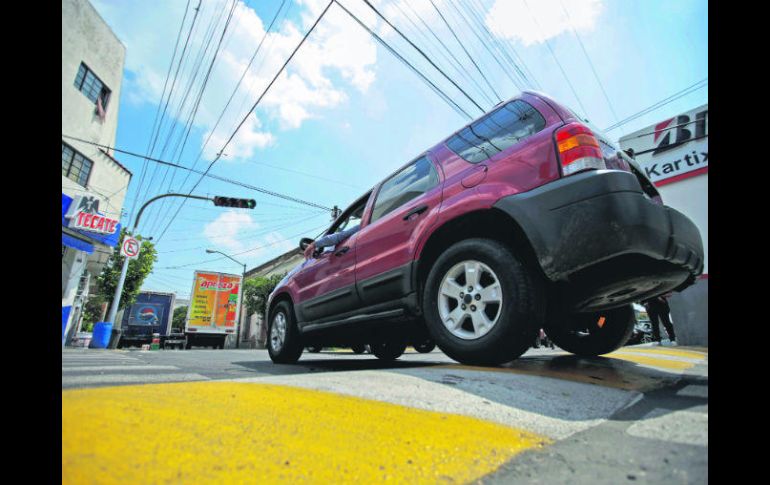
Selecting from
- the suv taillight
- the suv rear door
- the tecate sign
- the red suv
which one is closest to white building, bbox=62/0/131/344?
the suv rear door

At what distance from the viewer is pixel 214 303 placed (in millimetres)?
16547

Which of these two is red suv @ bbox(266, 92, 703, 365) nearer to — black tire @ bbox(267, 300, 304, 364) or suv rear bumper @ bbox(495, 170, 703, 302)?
suv rear bumper @ bbox(495, 170, 703, 302)

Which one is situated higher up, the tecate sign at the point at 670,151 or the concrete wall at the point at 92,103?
the concrete wall at the point at 92,103

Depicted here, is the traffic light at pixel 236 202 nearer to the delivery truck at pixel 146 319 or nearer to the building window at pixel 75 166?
the building window at pixel 75 166

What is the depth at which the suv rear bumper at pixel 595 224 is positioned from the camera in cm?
168

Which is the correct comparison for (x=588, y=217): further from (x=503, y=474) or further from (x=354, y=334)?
(x=354, y=334)

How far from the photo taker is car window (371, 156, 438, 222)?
2811mm

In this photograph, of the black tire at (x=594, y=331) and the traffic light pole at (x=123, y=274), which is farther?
the traffic light pole at (x=123, y=274)

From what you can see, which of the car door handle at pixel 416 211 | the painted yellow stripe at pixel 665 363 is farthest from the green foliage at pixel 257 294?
the painted yellow stripe at pixel 665 363

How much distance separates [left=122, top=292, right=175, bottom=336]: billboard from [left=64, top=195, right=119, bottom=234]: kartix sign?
5.46 m

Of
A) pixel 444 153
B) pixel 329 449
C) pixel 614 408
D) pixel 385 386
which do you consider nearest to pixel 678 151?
pixel 444 153

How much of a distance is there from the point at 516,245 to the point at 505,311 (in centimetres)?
45

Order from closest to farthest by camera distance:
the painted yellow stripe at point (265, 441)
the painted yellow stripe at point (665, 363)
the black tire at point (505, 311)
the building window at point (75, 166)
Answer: the painted yellow stripe at point (265, 441)
the black tire at point (505, 311)
the painted yellow stripe at point (665, 363)
the building window at point (75, 166)

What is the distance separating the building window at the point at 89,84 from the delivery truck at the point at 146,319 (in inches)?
407
